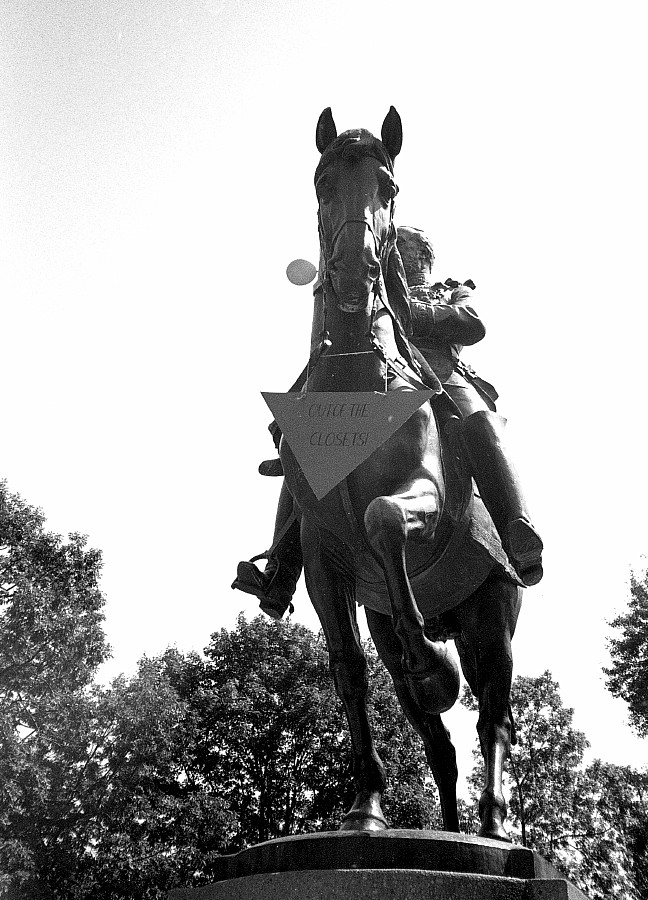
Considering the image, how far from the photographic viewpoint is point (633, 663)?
23.1m

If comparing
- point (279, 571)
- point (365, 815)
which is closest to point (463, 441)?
point (279, 571)

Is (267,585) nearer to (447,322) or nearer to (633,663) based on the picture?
(447,322)

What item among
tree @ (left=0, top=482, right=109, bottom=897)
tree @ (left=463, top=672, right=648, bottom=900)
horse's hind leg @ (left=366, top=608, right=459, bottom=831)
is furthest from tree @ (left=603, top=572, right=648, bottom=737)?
horse's hind leg @ (left=366, top=608, right=459, bottom=831)

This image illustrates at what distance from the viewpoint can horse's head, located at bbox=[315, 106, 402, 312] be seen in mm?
4434

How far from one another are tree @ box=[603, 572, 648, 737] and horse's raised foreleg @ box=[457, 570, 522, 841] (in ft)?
64.8

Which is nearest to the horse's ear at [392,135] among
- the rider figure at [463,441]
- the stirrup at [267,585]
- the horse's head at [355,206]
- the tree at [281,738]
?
the horse's head at [355,206]

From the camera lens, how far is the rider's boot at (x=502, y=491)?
4.61 metres

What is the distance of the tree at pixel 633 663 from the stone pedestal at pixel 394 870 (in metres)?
21.0

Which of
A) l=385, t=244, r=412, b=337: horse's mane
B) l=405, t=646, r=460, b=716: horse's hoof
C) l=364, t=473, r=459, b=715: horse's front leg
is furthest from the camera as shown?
l=385, t=244, r=412, b=337: horse's mane

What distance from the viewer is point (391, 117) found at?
5141 millimetres

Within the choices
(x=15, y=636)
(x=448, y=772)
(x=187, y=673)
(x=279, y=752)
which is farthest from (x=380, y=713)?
(x=448, y=772)

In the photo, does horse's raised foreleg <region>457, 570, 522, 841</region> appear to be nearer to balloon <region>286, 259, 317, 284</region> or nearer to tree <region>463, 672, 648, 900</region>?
balloon <region>286, 259, 317, 284</region>

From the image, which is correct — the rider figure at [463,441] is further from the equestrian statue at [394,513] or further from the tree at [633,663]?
the tree at [633,663]

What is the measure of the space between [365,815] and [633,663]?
21423 mm
